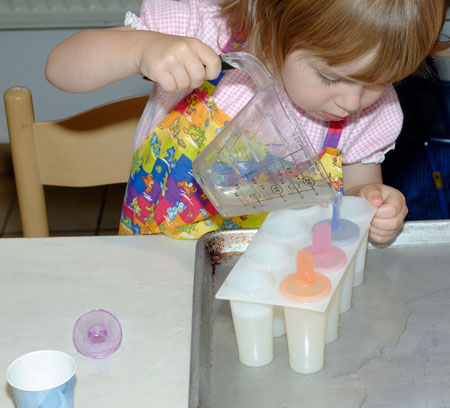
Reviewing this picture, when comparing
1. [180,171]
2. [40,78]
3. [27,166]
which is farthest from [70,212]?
[180,171]

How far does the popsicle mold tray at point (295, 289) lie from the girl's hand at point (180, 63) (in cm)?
18

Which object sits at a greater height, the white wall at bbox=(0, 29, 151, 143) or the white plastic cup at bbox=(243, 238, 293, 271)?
the white plastic cup at bbox=(243, 238, 293, 271)

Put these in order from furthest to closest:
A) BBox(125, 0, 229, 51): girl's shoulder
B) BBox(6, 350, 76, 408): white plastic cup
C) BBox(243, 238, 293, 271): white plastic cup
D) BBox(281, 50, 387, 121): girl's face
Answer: BBox(125, 0, 229, 51): girl's shoulder < BBox(281, 50, 387, 121): girl's face < BBox(243, 238, 293, 271): white plastic cup < BBox(6, 350, 76, 408): white plastic cup

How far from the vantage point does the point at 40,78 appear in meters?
2.10

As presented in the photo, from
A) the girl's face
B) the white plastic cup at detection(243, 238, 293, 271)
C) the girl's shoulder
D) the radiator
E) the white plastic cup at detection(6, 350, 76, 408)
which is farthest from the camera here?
the radiator

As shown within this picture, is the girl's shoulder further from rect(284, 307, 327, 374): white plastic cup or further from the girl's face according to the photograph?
rect(284, 307, 327, 374): white plastic cup

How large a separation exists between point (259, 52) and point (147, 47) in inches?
6.6

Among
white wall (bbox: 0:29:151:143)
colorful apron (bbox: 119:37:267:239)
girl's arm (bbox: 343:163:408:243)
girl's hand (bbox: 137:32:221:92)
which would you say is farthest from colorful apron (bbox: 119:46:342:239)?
white wall (bbox: 0:29:151:143)

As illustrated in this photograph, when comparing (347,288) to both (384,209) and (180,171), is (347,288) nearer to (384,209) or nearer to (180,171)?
(384,209)

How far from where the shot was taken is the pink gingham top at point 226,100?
97 centimetres

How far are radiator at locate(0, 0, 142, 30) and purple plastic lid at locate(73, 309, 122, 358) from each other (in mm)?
1420

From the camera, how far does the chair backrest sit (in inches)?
41.4

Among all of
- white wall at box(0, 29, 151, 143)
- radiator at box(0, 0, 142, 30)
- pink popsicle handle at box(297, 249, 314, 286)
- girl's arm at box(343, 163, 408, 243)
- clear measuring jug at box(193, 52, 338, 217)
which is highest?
clear measuring jug at box(193, 52, 338, 217)

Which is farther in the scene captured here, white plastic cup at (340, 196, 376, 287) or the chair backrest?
the chair backrest
